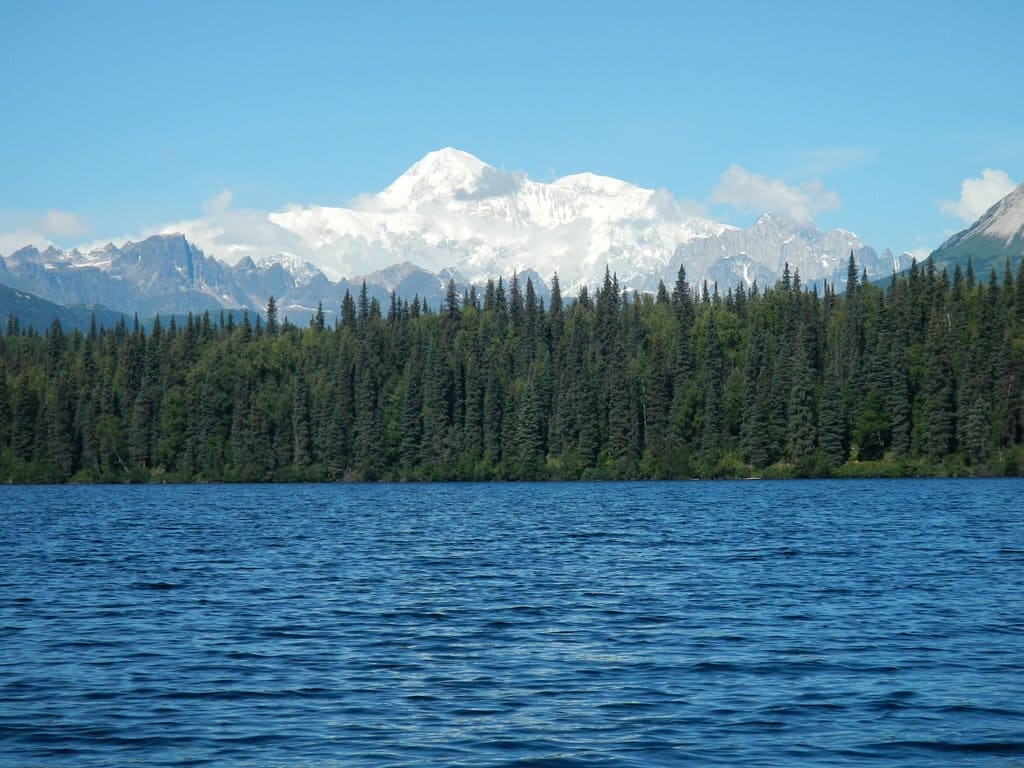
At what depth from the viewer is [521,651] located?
3241 centimetres

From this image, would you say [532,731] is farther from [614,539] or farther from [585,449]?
[585,449]

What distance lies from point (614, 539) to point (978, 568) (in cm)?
2244

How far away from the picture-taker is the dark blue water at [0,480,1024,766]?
75.4 feet

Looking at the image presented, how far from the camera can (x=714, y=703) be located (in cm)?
2583

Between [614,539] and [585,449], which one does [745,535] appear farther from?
[585,449]

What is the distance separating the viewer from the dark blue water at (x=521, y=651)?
23.0m

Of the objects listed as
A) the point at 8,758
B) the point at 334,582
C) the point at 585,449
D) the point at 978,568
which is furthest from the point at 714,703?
the point at 585,449

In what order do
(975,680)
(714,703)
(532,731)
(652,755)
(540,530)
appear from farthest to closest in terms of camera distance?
1. (540,530)
2. (975,680)
3. (714,703)
4. (532,731)
5. (652,755)

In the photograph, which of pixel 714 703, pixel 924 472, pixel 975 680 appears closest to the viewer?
pixel 714 703

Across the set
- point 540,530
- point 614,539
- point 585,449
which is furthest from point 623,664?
point 585,449

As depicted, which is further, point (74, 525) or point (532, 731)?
point (74, 525)

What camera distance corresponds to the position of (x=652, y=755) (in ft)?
71.8

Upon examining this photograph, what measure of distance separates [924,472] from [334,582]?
13900 cm

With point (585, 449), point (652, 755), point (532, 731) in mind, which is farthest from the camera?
point (585, 449)
